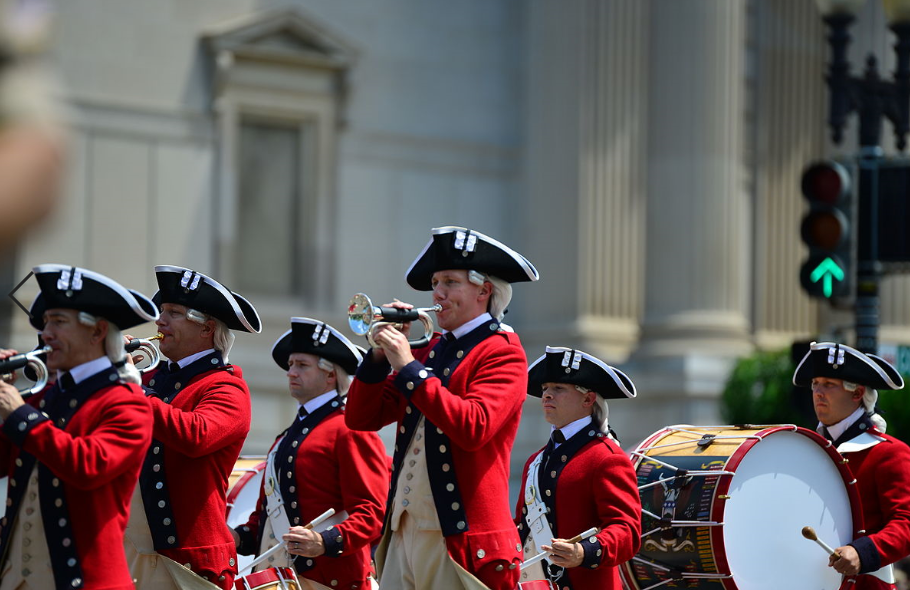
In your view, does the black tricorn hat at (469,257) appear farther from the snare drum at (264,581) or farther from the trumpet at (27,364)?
the snare drum at (264,581)

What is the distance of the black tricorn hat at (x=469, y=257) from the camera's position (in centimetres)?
522

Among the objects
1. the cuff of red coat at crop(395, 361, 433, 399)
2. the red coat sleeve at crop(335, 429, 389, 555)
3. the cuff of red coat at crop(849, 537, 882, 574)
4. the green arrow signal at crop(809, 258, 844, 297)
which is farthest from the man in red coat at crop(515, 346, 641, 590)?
the green arrow signal at crop(809, 258, 844, 297)

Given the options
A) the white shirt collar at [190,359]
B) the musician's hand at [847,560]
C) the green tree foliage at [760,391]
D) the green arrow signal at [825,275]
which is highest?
the green arrow signal at [825,275]

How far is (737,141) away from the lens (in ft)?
57.0

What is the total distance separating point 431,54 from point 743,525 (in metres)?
11.7

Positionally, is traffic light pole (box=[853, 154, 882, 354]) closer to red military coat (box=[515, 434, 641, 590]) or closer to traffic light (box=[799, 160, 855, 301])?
traffic light (box=[799, 160, 855, 301])

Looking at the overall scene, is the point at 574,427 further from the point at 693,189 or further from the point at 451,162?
the point at 451,162

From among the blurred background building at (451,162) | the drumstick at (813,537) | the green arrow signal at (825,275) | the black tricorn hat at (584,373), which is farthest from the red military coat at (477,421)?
the blurred background building at (451,162)

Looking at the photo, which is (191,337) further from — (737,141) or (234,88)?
(737,141)

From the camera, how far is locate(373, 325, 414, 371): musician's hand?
480 cm

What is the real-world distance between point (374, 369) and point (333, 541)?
43.4 inches

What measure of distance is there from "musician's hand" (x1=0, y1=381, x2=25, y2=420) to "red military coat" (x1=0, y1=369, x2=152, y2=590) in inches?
1.1

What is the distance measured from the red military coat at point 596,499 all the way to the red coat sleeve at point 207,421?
4.26ft

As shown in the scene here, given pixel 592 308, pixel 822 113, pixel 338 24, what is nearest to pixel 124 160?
pixel 338 24
